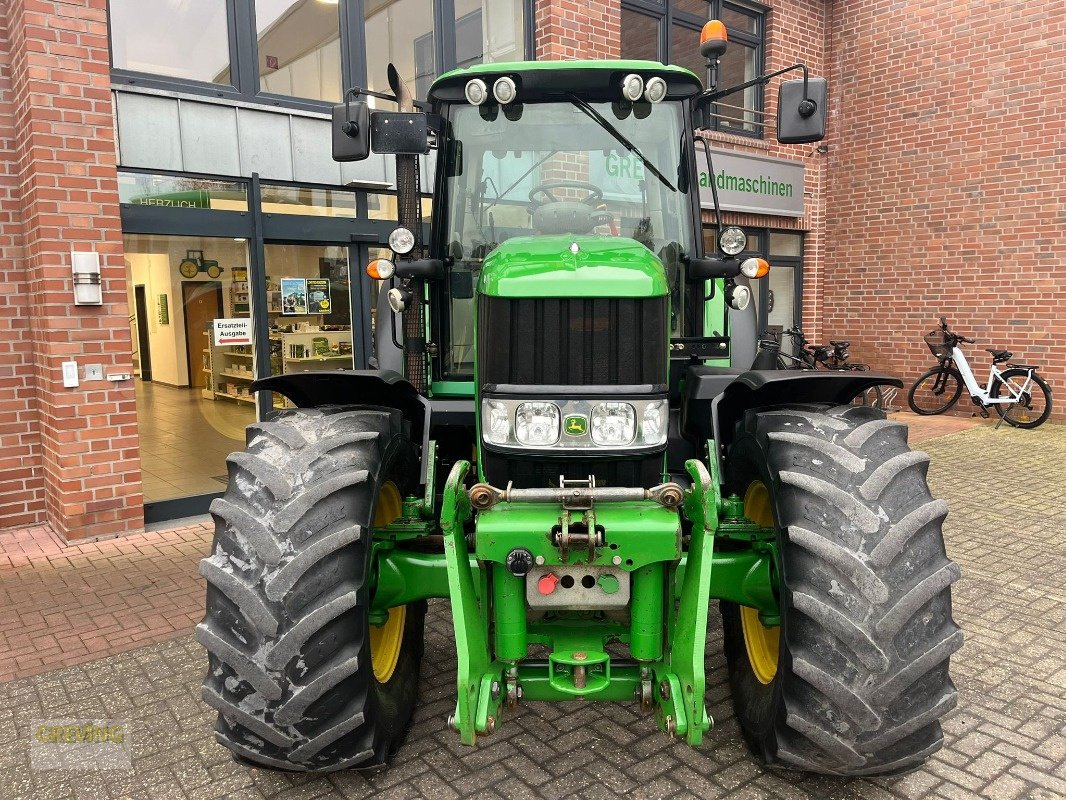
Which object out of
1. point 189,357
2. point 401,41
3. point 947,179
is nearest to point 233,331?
point 189,357

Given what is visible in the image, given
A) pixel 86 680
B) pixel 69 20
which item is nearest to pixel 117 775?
pixel 86 680

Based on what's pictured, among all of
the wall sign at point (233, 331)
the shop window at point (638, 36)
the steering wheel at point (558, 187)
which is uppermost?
the shop window at point (638, 36)

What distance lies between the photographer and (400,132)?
335 cm

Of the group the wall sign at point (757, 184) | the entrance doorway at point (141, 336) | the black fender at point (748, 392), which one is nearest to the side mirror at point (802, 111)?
the black fender at point (748, 392)

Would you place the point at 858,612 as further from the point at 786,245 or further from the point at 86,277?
the point at 786,245

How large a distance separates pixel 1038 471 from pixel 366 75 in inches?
294

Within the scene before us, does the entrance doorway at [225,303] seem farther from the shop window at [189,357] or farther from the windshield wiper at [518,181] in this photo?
the windshield wiper at [518,181]

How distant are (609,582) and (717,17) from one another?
9966 millimetres

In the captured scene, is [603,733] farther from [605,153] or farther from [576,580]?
[605,153]

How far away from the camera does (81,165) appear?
546 cm

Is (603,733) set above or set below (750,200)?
below

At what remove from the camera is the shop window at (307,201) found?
670 cm

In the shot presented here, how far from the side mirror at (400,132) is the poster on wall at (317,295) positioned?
3916 millimetres

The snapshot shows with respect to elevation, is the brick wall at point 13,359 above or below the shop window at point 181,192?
below
